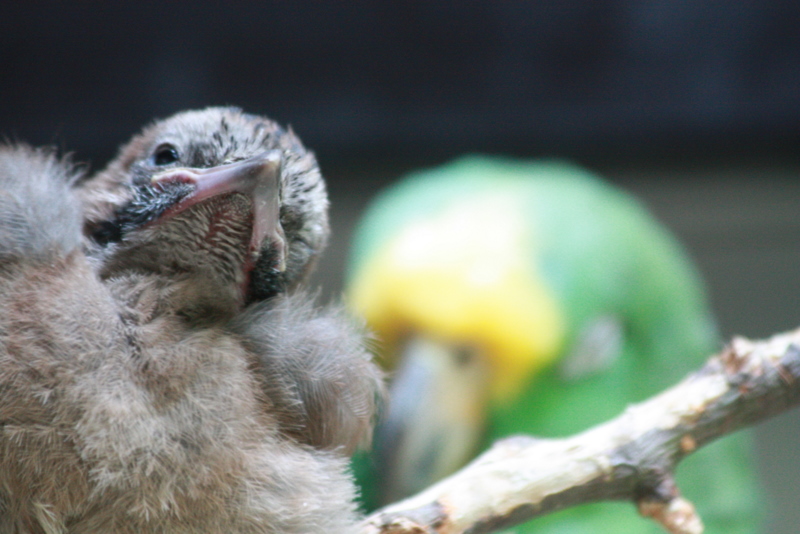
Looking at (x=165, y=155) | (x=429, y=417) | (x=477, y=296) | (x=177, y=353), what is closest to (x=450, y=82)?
(x=477, y=296)

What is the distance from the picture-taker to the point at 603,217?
1.45m

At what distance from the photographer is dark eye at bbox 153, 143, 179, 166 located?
0.61 meters

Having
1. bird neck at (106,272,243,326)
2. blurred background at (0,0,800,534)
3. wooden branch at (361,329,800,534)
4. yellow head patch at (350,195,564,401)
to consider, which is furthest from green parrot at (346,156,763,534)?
bird neck at (106,272,243,326)

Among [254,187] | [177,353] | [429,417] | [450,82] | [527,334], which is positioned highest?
[450,82]

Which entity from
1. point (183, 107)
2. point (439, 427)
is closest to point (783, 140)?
point (439, 427)

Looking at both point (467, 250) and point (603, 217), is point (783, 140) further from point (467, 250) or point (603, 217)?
point (467, 250)

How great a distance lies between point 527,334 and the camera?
134 cm

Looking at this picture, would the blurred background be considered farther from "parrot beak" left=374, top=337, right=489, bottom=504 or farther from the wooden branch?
the wooden branch

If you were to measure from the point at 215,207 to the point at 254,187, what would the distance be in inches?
1.6

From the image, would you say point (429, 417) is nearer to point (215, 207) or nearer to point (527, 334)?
point (527, 334)

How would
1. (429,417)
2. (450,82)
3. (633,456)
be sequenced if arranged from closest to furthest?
(633,456), (429,417), (450,82)

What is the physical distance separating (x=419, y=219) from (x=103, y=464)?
1017mm

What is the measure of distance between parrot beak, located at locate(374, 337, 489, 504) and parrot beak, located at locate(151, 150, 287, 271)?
2.48 feet

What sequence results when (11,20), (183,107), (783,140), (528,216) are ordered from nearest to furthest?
1. (528,216)
2. (11,20)
3. (183,107)
4. (783,140)
